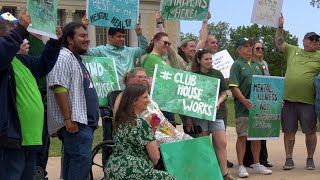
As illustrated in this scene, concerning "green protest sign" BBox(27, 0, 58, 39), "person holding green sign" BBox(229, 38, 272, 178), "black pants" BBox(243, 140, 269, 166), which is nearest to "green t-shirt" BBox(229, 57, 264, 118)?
"person holding green sign" BBox(229, 38, 272, 178)

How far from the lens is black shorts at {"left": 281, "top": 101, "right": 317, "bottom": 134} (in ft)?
31.0

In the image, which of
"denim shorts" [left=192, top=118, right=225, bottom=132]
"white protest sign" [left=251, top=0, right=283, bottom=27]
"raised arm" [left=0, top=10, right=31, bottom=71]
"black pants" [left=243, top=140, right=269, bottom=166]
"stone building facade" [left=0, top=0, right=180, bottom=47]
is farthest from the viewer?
"stone building facade" [left=0, top=0, right=180, bottom=47]

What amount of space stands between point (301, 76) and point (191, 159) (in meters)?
3.57

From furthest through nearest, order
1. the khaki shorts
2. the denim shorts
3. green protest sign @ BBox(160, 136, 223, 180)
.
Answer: the khaki shorts
the denim shorts
green protest sign @ BBox(160, 136, 223, 180)

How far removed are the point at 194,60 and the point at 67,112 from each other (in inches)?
116

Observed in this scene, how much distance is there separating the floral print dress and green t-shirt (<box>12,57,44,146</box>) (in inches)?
33.6

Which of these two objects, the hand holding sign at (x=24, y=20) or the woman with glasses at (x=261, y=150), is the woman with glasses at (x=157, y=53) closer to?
the woman with glasses at (x=261, y=150)

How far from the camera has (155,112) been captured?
264 inches

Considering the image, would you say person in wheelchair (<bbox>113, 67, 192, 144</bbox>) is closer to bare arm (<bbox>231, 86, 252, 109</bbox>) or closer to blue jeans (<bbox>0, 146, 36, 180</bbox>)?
blue jeans (<bbox>0, 146, 36, 180</bbox>)

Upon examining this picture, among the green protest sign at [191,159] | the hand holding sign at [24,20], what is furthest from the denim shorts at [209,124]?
the hand holding sign at [24,20]

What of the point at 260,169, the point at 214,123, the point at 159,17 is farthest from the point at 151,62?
the point at 260,169

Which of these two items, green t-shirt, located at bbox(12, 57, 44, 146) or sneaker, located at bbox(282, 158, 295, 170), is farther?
sneaker, located at bbox(282, 158, 295, 170)

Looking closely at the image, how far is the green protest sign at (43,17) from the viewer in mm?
5012

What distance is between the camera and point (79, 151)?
5938 millimetres
